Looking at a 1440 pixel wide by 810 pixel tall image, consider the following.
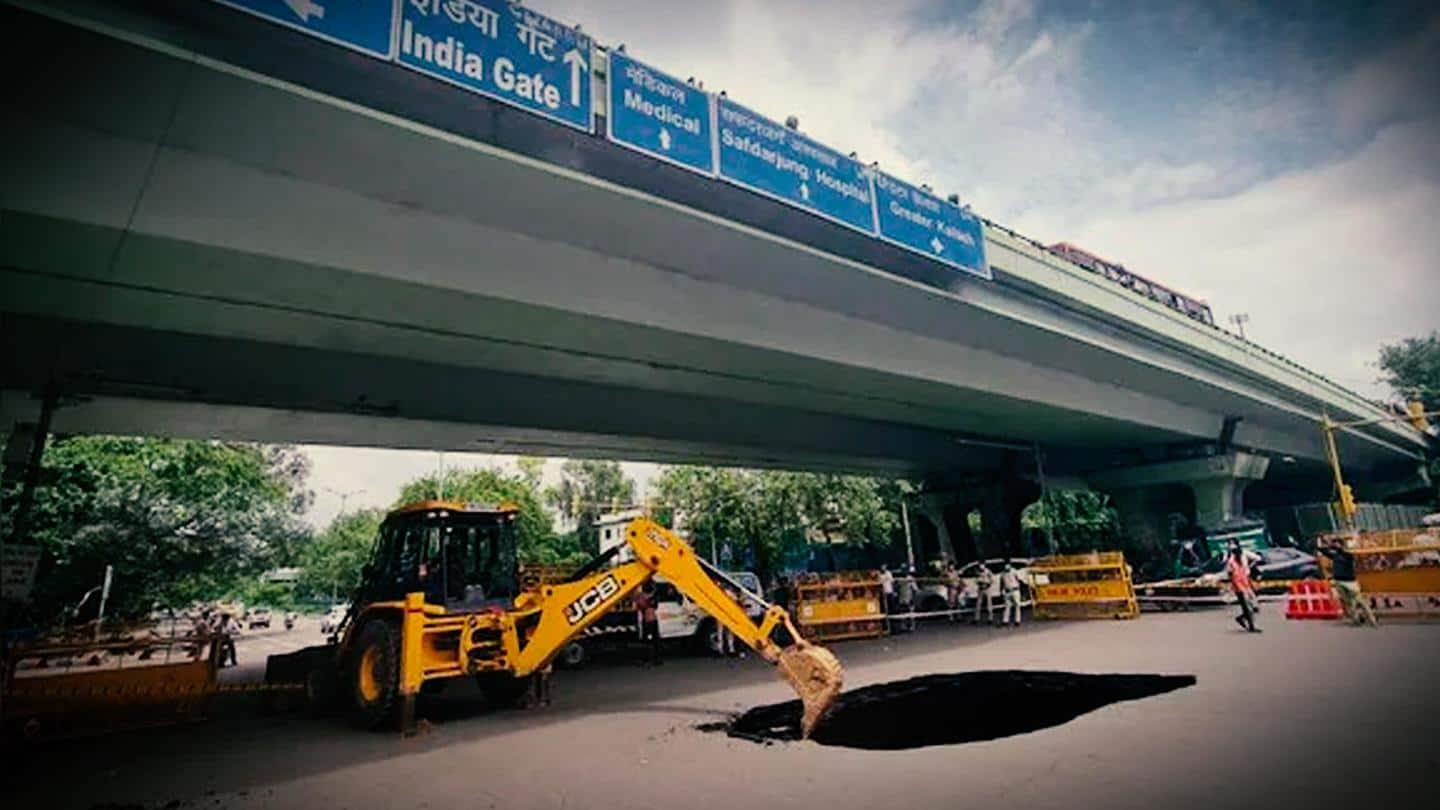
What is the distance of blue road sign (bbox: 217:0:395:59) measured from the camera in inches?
233

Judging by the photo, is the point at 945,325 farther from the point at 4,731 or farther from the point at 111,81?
the point at 4,731

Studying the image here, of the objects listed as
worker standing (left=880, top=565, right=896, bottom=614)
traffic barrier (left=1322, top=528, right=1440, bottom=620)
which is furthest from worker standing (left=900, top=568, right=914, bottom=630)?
traffic barrier (left=1322, top=528, right=1440, bottom=620)

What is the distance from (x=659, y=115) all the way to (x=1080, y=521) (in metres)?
44.1

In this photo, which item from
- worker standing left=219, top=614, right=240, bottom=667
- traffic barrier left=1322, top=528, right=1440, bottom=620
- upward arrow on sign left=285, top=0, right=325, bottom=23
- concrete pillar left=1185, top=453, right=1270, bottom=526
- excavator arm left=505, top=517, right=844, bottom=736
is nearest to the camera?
upward arrow on sign left=285, top=0, right=325, bottom=23

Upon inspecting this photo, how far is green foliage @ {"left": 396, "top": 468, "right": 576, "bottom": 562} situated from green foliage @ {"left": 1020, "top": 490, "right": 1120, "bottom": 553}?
119 ft

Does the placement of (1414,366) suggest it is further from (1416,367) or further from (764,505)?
(764,505)

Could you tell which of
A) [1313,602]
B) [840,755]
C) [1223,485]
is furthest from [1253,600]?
[1223,485]

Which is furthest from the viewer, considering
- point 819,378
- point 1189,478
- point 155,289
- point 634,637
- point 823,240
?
point 1189,478

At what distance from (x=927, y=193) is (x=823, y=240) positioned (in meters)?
2.18

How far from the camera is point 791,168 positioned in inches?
386

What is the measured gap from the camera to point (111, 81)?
5980mm

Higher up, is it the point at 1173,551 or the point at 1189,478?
the point at 1189,478

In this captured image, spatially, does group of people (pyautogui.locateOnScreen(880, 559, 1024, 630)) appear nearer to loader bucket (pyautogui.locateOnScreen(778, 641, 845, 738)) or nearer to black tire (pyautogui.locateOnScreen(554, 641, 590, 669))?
black tire (pyautogui.locateOnScreen(554, 641, 590, 669))

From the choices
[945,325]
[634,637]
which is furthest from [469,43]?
[634,637]
